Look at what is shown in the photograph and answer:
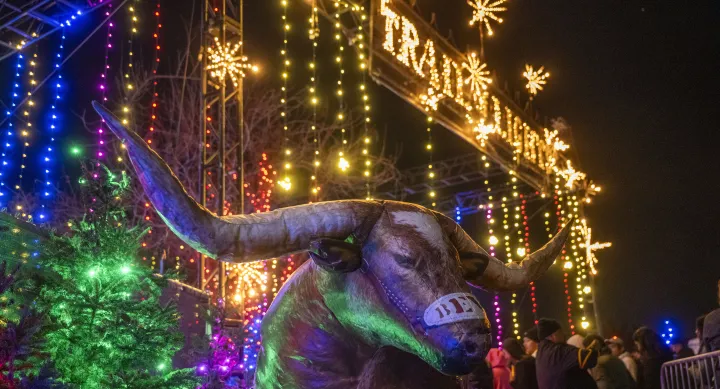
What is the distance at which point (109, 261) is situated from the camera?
438cm

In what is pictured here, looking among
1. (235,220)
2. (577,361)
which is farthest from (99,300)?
(577,361)

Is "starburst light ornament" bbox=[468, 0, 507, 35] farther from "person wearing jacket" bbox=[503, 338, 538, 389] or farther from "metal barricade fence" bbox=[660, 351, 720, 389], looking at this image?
"metal barricade fence" bbox=[660, 351, 720, 389]

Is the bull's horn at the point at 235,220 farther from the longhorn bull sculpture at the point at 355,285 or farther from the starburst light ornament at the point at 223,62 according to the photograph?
the starburst light ornament at the point at 223,62

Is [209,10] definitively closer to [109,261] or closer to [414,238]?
[109,261]

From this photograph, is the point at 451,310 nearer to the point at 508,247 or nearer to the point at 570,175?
the point at 570,175

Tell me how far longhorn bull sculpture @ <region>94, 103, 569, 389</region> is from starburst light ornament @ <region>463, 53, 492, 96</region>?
1095cm

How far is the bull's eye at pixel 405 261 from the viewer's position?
8.19ft

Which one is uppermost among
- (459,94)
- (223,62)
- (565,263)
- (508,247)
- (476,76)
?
(476,76)

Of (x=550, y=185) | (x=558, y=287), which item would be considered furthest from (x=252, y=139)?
(x=558, y=287)

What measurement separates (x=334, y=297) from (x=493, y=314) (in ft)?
56.4

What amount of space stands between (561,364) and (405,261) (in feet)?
13.9

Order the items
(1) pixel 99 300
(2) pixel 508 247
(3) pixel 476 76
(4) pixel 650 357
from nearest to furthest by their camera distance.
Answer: (1) pixel 99 300, (4) pixel 650 357, (3) pixel 476 76, (2) pixel 508 247

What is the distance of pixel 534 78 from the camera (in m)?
16.8

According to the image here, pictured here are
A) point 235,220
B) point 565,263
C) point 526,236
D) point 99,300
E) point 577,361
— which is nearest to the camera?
point 235,220
